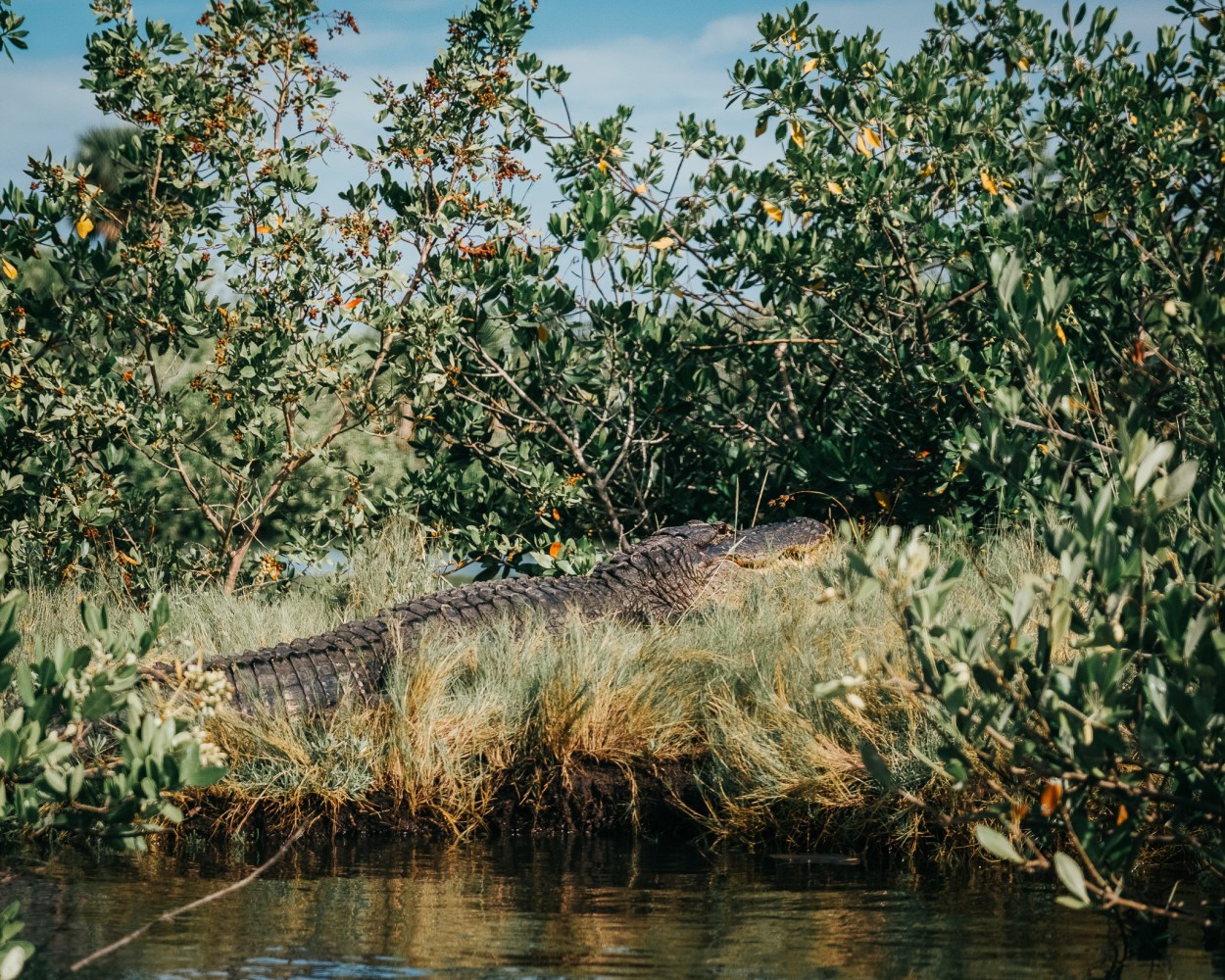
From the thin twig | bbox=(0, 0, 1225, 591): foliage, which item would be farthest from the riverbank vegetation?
the thin twig

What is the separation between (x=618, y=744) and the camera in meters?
4.86

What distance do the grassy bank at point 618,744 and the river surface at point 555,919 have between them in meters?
0.24

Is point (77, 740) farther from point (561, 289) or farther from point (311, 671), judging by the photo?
point (561, 289)

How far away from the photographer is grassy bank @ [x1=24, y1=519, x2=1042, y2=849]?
4.48 m

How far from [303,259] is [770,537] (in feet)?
10.4

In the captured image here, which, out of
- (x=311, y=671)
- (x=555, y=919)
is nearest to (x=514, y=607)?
(x=311, y=671)

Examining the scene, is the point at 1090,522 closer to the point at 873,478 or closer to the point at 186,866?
the point at 186,866

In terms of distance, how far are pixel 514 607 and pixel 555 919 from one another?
2761 mm

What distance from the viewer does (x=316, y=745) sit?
4758 mm

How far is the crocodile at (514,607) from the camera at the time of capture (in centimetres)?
523

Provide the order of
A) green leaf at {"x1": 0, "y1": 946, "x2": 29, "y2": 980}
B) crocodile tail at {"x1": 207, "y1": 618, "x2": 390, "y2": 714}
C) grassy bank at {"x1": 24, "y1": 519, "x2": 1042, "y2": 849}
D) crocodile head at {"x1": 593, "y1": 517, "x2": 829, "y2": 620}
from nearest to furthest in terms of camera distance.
Answer: green leaf at {"x1": 0, "y1": 946, "x2": 29, "y2": 980} < grassy bank at {"x1": 24, "y1": 519, "x2": 1042, "y2": 849} < crocodile tail at {"x1": 207, "y1": 618, "x2": 390, "y2": 714} < crocodile head at {"x1": 593, "y1": 517, "x2": 829, "y2": 620}

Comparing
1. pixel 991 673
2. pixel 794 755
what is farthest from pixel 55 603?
pixel 991 673

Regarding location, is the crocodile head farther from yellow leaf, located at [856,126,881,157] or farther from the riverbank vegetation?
yellow leaf, located at [856,126,881,157]

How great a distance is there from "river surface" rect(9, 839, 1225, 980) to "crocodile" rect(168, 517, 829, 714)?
902 millimetres
